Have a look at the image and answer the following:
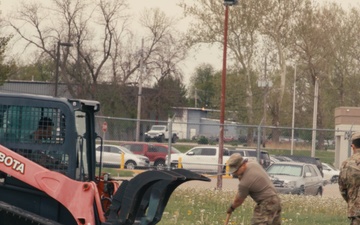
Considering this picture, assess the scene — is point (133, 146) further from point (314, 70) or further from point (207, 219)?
point (314, 70)

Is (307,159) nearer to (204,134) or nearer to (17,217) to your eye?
(204,134)

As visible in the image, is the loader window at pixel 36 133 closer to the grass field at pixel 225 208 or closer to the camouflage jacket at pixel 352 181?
the camouflage jacket at pixel 352 181

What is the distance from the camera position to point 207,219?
18.5 meters

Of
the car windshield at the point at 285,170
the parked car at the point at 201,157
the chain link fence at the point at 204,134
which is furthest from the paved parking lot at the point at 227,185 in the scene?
the chain link fence at the point at 204,134

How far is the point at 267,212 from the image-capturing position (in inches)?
567

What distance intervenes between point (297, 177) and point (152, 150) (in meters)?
5.81

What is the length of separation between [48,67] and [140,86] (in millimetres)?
12721

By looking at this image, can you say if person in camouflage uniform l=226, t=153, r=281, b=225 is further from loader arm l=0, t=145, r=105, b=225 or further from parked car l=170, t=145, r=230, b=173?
parked car l=170, t=145, r=230, b=173

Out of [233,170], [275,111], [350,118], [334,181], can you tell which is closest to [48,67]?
[275,111]

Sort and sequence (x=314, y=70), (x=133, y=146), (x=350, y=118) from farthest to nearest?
(x=314, y=70) → (x=350, y=118) → (x=133, y=146)

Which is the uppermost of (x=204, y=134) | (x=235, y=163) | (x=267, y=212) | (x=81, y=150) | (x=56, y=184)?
(x=204, y=134)

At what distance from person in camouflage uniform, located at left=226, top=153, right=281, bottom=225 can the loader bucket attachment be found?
1775 millimetres

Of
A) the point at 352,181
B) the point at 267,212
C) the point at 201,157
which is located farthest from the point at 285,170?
the point at 352,181

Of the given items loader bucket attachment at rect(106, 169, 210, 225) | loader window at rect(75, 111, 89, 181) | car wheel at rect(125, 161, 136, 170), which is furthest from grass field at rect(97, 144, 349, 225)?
car wheel at rect(125, 161, 136, 170)
